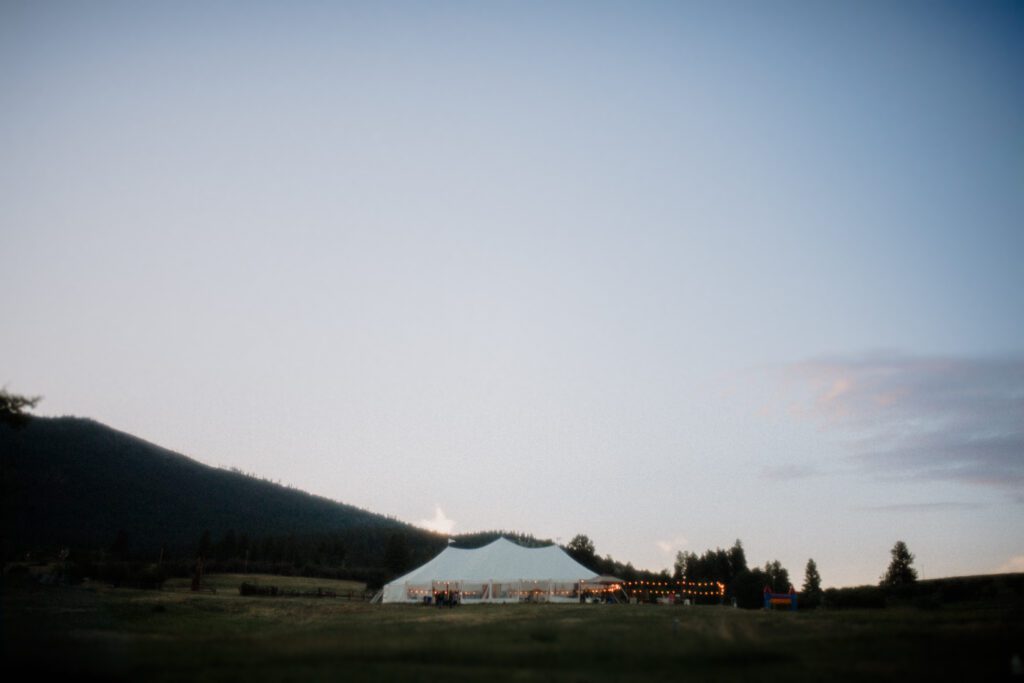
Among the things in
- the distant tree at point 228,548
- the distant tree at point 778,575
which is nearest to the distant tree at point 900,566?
the distant tree at point 778,575

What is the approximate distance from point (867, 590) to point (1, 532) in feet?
166

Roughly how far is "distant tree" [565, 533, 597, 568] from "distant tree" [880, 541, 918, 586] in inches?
1233

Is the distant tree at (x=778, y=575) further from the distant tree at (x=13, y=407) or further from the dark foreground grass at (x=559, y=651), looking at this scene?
the distant tree at (x=13, y=407)

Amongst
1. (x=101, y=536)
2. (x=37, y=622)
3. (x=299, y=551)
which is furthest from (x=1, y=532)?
(x=101, y=536)

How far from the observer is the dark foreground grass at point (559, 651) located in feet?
40.7

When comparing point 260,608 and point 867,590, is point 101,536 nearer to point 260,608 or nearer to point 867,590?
point 260,608

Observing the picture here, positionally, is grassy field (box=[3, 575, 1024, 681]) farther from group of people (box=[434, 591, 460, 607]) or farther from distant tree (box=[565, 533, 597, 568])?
distant tree (box=[565, 533, 597, 568])

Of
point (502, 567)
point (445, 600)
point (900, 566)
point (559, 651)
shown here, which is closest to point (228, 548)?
point (502, 567)

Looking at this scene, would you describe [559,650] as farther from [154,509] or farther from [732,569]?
[154,509]

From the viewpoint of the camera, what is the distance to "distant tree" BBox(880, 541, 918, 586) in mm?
67438

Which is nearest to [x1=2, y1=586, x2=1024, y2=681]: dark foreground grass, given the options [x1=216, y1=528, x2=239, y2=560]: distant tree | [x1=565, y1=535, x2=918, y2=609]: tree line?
[x1=565, y1=535, x2=918, y2=609]: tree line

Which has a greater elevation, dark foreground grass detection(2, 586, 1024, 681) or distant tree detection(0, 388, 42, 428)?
distant tree detection(0, 388, 42, 428)

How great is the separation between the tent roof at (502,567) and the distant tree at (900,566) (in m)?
39.8

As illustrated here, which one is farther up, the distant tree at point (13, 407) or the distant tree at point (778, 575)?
the distant tree at point (13, 407)
